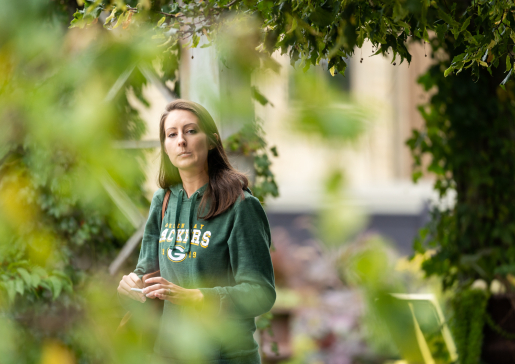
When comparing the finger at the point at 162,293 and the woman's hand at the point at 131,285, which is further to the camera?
the woman's hand at the point at 131,285

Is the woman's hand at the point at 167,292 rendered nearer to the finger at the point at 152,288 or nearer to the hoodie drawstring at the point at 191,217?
the finger at the point at 152,288

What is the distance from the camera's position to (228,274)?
3.89 ft

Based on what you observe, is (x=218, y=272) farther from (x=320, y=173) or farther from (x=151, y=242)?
(x=320, y=173)

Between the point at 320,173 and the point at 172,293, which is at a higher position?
the point at 320,173

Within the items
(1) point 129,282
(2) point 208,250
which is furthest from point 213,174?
(1) point 129,282

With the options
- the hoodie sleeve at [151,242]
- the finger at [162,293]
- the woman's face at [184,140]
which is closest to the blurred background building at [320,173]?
the woman's face at [184,140]

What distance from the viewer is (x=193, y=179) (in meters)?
1.21

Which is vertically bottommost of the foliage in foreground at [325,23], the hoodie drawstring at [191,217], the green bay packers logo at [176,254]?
the green bay packers logo at [176,254]

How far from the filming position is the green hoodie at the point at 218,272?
3.61 ft

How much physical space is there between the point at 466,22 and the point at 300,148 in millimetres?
979

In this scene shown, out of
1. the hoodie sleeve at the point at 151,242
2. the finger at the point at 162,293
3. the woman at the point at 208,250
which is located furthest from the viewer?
the hoodie sleeve at the point at 151,242

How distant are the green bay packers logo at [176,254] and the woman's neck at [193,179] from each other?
13cm

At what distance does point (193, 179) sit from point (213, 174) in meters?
0.05

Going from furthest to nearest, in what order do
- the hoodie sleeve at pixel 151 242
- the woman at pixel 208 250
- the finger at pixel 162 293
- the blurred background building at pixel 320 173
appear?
the hoodie sleeve at pixel 151 242 < the woman at pixel 208 250 < the finger at pixel 162 293 < the blurred background building at pixel 320 173
